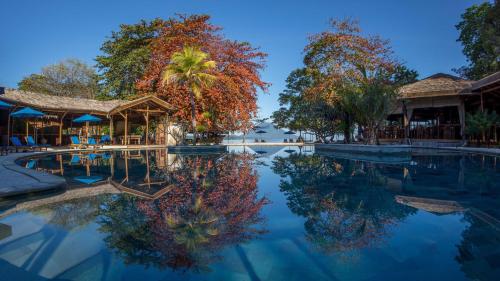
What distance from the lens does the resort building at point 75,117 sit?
19734 mm

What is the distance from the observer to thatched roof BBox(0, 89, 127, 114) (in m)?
19.0

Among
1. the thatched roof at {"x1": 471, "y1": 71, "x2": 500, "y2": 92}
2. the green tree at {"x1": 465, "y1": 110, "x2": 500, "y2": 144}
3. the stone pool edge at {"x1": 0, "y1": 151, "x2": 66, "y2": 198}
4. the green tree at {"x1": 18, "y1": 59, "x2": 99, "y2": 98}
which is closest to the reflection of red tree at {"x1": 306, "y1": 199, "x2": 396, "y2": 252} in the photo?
the stone pool edge at {"x1": 0, "y1": 151, "x2": 66, "y2": 198}

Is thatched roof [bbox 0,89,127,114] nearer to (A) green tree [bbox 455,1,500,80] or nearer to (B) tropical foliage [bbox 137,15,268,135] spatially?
(B) tropical foliage [bbox 137,15,268,135]

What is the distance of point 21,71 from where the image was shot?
1622 inches

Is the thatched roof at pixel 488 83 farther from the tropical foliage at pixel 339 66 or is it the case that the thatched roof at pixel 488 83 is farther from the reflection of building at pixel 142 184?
the reflection of building at pixel 142 184

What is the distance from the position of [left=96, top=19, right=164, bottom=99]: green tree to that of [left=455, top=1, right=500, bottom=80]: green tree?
30507 millimetres

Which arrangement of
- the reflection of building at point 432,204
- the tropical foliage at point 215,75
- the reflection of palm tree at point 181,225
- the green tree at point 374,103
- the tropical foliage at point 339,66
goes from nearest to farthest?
the reflection of palm tree at point 181,225
the reflection of building at point 432,204
the green tree at point 374,103
the tropical foliage at point 339,66
the tropical foliage at point 215,75

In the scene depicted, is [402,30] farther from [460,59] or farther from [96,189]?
[96,189]

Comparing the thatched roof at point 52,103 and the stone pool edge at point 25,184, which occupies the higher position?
the thatched roof at point 52,103

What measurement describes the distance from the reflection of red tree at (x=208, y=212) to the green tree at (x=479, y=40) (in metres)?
27.1

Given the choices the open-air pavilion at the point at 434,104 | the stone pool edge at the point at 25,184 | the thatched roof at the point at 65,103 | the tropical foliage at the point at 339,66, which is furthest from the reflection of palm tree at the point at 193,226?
the open-air pavilion at the point at 434,104

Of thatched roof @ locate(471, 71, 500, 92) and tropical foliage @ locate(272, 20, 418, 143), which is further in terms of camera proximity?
tropical foliage @ locate(272, 20, 418, 143)

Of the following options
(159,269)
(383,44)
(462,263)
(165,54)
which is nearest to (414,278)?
(462,263)

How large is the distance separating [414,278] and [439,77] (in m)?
25.1
